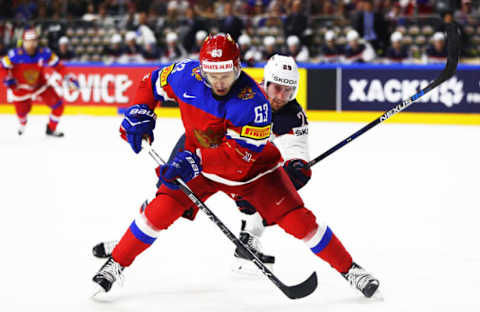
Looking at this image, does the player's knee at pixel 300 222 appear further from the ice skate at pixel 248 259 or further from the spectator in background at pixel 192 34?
the spectator in background at pixel 192 34

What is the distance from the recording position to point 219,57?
2.79 meters

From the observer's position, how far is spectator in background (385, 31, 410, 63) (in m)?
10.2

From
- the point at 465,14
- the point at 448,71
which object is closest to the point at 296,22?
the point at 465,14

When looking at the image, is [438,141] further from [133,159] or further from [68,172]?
[68,172]

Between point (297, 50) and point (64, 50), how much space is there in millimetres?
4317

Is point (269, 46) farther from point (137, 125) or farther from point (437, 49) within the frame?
point (137, 125)

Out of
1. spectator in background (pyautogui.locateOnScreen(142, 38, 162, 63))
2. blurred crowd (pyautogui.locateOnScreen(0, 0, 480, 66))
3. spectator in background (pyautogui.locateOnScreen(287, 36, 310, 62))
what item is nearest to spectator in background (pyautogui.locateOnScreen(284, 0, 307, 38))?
blurred crowd (pyautogui.locateOnScreen(0, 0, 480, 66))

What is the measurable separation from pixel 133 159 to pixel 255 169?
4.13m

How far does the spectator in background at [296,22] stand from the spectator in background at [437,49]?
6.49 ft

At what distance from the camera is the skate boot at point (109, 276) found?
2.94 metres

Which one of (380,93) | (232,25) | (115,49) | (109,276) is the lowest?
(380,93)

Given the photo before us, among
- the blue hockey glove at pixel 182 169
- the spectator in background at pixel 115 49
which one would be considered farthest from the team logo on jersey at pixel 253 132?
the spectator in background at pixel 115 49

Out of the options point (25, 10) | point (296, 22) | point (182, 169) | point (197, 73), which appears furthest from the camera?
point (25, 10)

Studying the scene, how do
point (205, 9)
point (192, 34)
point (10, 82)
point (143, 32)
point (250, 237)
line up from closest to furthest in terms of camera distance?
point (250, 237) < point (10, 82) < point (192, 34) < point (143, 32) < point (205, 9)
